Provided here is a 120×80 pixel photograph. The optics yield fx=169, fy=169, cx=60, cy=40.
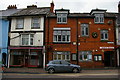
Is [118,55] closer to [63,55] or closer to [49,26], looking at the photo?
[63,55]

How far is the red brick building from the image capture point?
83.9 feet

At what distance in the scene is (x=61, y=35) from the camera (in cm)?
2628

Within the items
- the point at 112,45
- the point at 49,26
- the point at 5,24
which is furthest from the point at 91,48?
the point at 5,24

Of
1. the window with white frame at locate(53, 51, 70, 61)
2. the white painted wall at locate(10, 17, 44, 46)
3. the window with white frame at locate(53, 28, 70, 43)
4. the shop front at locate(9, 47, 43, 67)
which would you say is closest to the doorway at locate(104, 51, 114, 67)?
the window with white frame at locate(53, 51, 70, 61)

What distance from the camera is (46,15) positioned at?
1033 inches

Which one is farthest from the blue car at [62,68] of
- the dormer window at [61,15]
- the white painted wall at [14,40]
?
the white painted wall at [14,40]

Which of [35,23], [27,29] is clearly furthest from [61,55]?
[27,29]

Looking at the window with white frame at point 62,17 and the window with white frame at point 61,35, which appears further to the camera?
the window with white frame at point 62,17

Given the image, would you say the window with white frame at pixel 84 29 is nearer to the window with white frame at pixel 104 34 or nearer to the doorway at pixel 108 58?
the window with white frame at pixel 104 34

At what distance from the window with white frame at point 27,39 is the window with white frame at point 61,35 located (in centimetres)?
363

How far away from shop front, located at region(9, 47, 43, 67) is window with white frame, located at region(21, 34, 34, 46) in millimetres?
1001

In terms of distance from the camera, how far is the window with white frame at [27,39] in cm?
2647

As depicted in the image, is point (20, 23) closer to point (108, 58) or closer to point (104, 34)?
point (104, 34)

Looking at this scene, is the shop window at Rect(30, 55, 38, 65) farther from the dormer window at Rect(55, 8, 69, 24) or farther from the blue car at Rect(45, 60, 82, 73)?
the blue car at Rect(45, 60, 82, 73)
